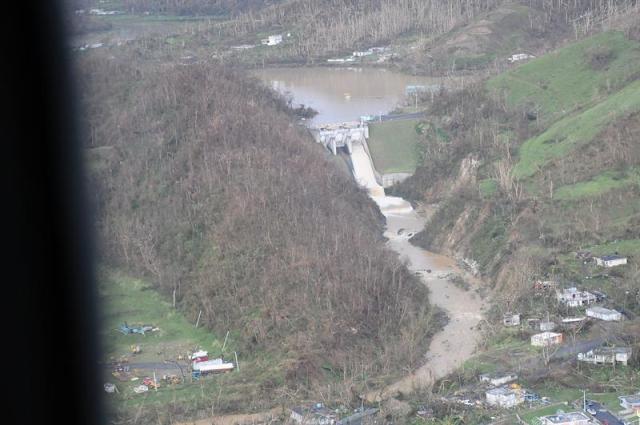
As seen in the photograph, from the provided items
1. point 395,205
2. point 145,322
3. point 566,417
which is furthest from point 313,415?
point 395,205

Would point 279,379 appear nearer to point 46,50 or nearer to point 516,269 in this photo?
point 516,269

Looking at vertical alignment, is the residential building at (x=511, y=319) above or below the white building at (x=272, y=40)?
below

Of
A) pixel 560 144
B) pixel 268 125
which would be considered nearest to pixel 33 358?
pixel 268 125

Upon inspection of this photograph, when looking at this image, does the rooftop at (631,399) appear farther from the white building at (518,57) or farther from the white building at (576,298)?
the white building at (518,57)

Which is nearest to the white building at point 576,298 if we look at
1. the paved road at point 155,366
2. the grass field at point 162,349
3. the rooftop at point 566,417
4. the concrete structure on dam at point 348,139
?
the rooftop at point 566,417

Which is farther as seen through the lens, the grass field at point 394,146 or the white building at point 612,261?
the grass field at point 394,146

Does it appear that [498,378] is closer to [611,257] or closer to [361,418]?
[361,418]

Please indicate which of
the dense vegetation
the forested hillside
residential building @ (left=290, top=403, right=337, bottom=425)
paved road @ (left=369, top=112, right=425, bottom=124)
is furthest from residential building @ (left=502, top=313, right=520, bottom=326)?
paved road @ (left=369, top=112, right=425, bottom=124)

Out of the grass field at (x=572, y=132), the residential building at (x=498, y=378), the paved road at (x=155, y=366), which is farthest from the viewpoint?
the grass field at (x=572, y=132)
